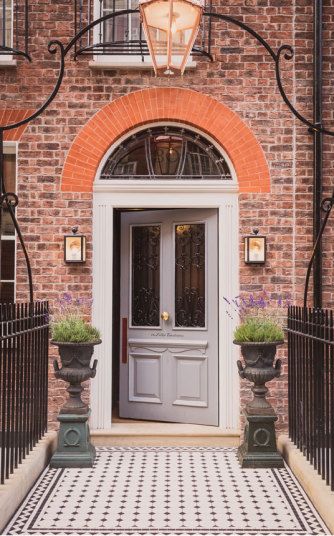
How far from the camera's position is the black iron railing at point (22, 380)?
4492mm

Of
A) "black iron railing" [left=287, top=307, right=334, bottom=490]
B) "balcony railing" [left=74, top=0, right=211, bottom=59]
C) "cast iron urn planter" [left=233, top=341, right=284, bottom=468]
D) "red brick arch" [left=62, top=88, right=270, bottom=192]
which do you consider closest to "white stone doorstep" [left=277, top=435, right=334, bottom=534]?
"black iron railing" [left=287, top=307, right=334, bottom=490]

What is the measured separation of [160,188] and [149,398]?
2313mm

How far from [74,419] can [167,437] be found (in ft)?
4.10

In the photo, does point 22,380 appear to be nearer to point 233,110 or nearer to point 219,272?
point 219,272

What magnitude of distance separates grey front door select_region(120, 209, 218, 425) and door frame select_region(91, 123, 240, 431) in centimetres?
12

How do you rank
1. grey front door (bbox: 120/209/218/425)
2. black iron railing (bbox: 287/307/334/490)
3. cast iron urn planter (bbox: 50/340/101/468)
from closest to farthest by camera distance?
black iron railing (bbox: 287/307/334/490), cast iron urn planter (bbox: 50/340/101/468), grey front door (bbox: 120/209/218/425)

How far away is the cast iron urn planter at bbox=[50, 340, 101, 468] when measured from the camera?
18.5 feet

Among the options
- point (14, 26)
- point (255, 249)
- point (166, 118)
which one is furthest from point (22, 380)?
point (14, 26)

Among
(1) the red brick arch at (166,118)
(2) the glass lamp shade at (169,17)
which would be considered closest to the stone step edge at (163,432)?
(1) the red brick arch at (166,118)

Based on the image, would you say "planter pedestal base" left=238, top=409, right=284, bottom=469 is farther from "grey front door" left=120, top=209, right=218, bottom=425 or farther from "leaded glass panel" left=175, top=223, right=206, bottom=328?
"leaded glass panel" left=175, top=223, right=206, bottom=328

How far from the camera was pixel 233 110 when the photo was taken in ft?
22.3

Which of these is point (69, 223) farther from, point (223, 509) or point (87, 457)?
point (223, 509)

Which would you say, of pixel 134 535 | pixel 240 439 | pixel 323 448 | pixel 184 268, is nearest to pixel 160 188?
pixel 184 268

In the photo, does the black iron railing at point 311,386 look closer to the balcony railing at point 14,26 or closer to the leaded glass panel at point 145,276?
the leaded glass panel at point 145,276
